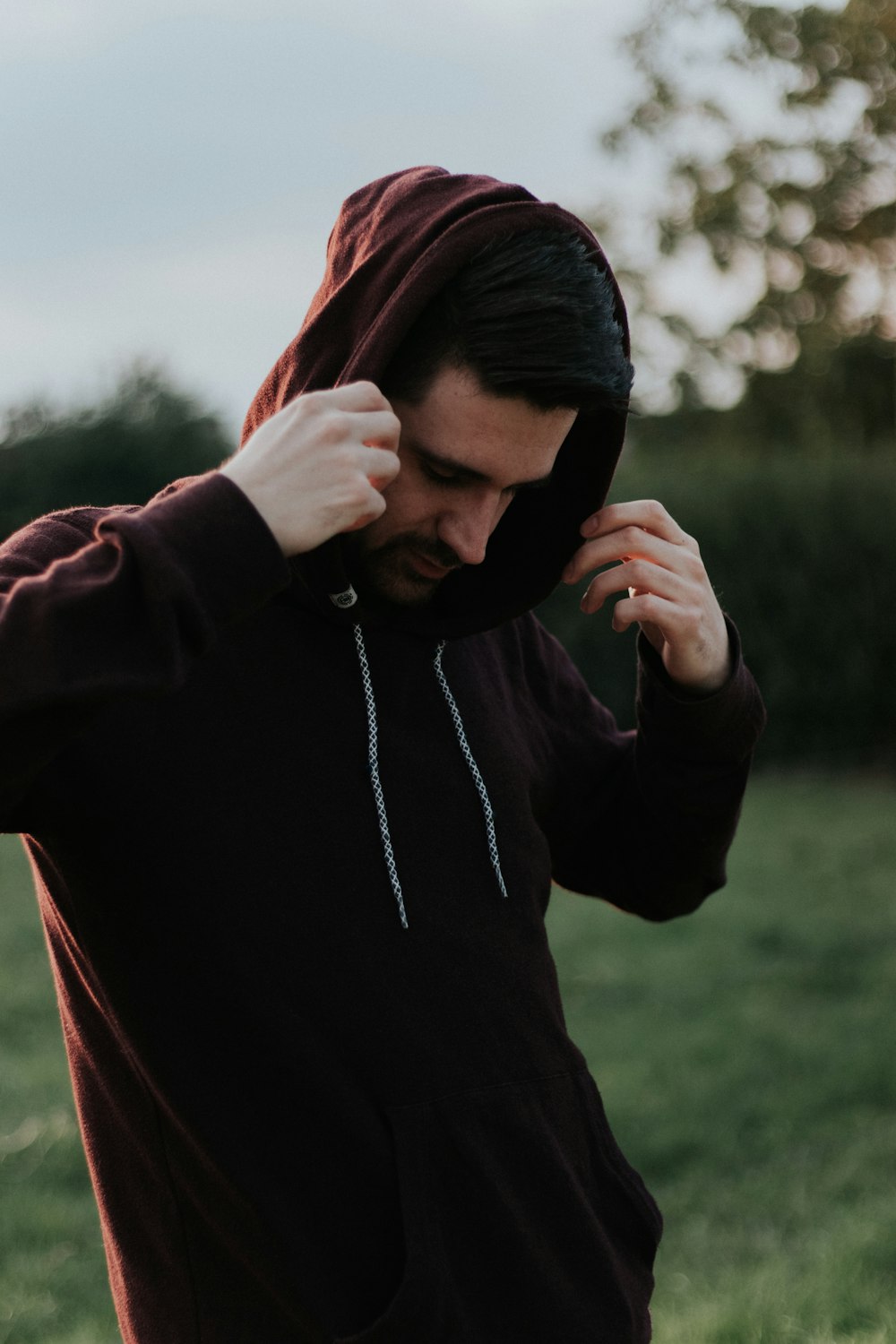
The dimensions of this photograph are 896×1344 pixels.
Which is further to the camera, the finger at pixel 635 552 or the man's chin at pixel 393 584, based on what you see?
the finger at pixel 635 552

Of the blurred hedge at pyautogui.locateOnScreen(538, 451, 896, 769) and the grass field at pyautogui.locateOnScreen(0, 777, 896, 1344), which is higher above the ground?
the grass field at pyautogui.locateOnScreen(0, 777, 896, 1344)

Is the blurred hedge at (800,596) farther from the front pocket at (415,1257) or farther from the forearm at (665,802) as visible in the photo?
the front pocket at (415,1257)

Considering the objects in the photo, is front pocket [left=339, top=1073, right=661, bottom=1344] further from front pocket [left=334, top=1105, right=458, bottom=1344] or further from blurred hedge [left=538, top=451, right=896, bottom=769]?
blurred hedge [left=538, top=451, right=896, bottom=769]

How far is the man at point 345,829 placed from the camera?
5.56 ft

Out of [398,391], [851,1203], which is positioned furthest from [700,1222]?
[398,391]

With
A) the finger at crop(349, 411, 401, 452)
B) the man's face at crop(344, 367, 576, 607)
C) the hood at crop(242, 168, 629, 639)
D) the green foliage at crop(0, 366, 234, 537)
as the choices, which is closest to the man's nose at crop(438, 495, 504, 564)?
the man's face at crop(344, 367, 576, 607)

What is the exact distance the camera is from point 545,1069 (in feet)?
6.83

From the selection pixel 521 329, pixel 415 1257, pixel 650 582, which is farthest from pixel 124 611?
pixel 650 582

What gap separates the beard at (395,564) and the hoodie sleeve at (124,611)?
511mm

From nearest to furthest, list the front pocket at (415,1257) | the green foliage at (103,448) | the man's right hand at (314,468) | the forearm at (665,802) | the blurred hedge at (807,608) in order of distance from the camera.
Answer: the man's right hand at (314,468), the front pocket at (415,1257), the forearm at (665,802), the blurred hedge at (807,608), the green foliage at (103,448)

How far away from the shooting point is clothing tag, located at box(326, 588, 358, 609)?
2.04m

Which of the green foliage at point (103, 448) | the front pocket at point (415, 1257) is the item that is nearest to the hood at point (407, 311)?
the front pocket at point (415, 1257)

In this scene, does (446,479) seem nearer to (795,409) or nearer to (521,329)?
(521,329)

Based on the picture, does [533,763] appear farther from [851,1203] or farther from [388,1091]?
[851,1203]
